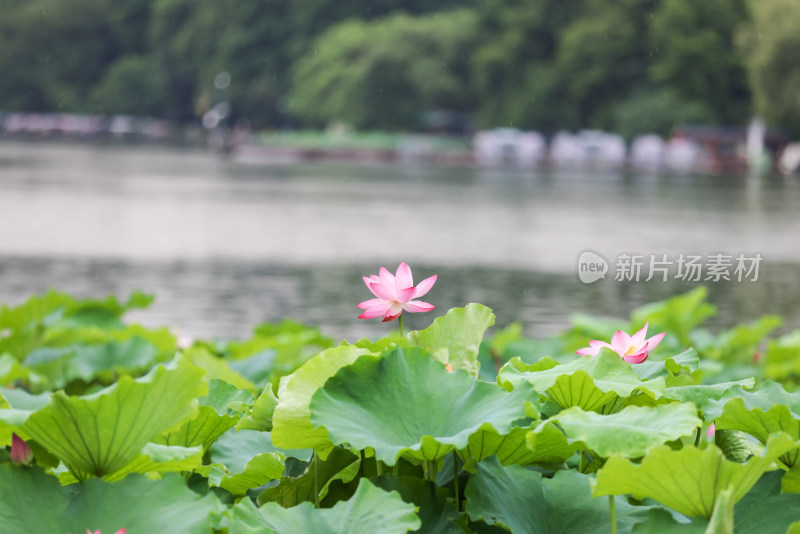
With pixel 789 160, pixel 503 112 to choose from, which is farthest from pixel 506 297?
pixel 503 112

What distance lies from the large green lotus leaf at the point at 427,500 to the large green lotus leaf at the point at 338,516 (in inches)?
2.5

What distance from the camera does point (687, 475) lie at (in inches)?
39.1

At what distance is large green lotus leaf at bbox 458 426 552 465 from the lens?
3.74 ft

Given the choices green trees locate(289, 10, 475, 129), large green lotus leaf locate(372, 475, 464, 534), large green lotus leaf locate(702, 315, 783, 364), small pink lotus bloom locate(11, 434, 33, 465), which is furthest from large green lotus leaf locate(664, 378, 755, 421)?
green trees locate(289, 10, 475, 129)

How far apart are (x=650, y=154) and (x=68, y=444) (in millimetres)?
55439

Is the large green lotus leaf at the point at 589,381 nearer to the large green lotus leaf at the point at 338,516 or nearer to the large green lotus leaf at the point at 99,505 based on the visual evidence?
the large green lotus leaf at the point at 338,516

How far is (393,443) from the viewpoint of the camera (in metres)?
1.11

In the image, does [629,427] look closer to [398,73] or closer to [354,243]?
[354,243]

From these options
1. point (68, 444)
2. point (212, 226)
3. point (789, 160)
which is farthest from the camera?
point (789, 160)

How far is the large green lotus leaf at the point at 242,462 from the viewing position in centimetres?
124

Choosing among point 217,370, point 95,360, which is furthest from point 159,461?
point 95,360

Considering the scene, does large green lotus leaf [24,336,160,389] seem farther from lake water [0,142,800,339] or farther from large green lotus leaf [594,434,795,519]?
lake water [0,142,800,339]

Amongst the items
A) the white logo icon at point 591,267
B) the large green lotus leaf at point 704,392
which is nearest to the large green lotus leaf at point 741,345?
the large green lotus leaf at point 704,392

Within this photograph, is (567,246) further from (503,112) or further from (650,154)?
(503,112)
